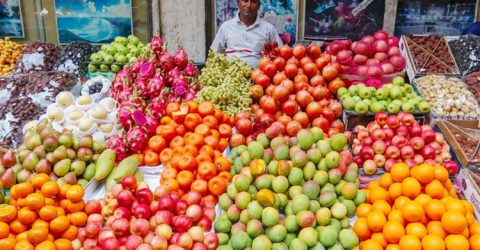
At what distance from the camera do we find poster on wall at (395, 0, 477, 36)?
5.97m

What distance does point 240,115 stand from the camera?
332 centimetres

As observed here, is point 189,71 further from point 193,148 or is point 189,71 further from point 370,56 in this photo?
point 370,56

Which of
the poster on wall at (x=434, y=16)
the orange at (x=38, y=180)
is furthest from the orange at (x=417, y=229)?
the poster on wall at (x=434, y=16)

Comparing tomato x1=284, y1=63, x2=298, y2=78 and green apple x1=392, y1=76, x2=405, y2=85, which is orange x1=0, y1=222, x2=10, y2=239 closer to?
tomato x1=284, y1=63, x2=298, y2=78

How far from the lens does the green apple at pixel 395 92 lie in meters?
3.53

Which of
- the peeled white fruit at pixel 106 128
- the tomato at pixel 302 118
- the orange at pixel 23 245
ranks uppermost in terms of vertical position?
the tomato at pixel 302 118

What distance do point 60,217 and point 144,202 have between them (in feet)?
1.48

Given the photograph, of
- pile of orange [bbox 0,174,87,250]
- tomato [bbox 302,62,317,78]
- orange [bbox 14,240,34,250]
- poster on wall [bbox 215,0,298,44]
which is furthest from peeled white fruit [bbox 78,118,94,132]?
poster on wall [bbox 215,0,298,44]

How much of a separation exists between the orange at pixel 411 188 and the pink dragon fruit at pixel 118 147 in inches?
71.8

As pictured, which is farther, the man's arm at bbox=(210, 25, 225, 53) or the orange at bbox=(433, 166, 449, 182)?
the man's arm at bbox=(210, 25, 225, 53)

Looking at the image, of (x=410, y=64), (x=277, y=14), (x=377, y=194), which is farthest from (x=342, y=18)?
(x=377, y=194)

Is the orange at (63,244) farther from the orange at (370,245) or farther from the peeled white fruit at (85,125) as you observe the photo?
the orange at (370,245)

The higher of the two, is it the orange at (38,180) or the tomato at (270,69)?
the tomato at (270,69)

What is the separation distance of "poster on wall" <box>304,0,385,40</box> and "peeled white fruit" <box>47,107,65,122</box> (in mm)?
3743
